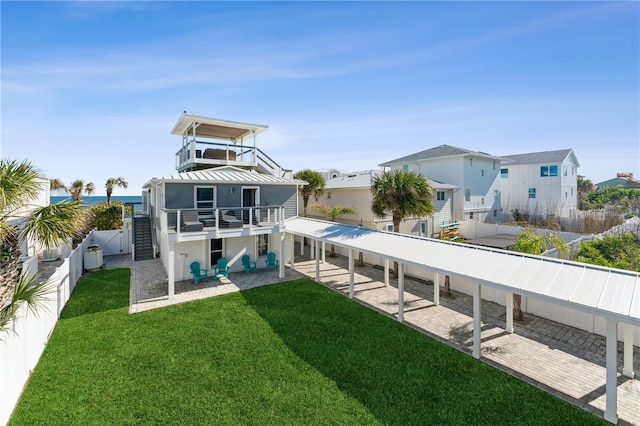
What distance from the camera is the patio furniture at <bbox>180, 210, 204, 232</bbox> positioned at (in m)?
13.2

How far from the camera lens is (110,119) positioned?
17.0 m

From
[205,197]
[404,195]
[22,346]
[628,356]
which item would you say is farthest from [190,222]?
[628,356]

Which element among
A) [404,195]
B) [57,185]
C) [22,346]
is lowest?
[22,346]

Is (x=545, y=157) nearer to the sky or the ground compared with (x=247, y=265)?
nearer to the sky

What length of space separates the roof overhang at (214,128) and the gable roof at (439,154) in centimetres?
1867

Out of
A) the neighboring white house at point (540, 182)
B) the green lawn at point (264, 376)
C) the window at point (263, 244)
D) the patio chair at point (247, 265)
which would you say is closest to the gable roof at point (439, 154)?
the neighboring white house at point (540, 182)

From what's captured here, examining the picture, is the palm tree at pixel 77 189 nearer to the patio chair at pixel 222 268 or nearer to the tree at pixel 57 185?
the tree at pixel 57 185

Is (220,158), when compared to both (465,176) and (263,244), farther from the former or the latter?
(465,176)

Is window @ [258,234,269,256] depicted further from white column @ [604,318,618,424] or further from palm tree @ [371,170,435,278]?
white column @ [604,318,618,424]

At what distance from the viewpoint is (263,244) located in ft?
57.9

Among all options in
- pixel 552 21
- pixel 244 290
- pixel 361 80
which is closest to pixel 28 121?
pixel 244 290

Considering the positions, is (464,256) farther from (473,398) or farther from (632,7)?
(632,7)

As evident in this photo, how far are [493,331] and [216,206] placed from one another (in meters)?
13.8

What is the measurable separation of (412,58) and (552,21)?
18.2 feet
